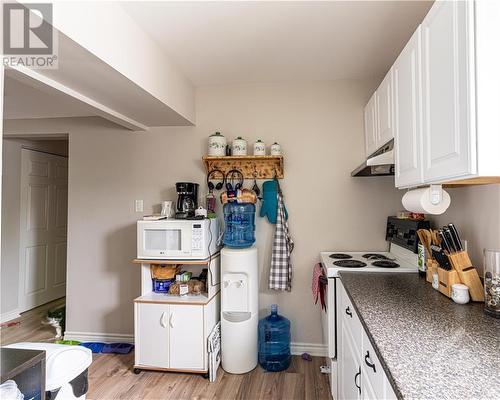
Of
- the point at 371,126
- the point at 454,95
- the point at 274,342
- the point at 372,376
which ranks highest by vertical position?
the point at 371,126

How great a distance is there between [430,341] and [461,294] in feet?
1.66

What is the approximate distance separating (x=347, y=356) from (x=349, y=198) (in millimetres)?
1393

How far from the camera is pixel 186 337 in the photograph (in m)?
2.26

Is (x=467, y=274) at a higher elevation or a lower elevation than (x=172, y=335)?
higher

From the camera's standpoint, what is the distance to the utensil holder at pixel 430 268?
164 centimetres

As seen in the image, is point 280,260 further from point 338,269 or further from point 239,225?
point 338,269

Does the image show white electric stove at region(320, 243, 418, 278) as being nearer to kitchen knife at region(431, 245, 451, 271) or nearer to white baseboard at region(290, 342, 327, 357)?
kitchen knife at region(431, 245, 451, 271)

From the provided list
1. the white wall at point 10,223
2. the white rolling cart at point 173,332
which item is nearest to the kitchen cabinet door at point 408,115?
the white rolling cart at point 173,332

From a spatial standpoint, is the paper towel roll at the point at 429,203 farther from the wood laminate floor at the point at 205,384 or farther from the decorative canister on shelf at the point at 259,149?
the wood laminate floor at the point at 205,384

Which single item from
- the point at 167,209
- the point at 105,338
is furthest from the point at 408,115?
the point at 105,338

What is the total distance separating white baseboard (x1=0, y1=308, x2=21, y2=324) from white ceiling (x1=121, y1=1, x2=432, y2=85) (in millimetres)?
3337

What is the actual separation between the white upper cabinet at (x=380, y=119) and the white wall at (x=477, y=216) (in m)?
0.52

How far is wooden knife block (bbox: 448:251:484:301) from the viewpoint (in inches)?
54.7

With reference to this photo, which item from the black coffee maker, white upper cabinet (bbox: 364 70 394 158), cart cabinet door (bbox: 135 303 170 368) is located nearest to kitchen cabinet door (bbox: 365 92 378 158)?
white upper cabinet (bbox: 364 70 394 158)
